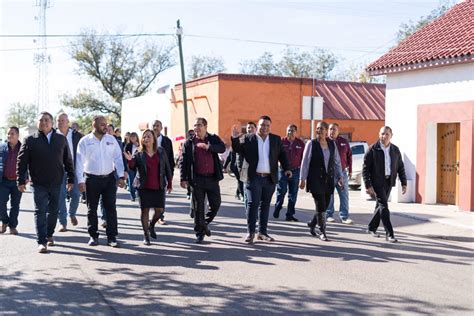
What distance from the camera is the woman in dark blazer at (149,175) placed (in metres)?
9.98

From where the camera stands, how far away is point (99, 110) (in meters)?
61.4

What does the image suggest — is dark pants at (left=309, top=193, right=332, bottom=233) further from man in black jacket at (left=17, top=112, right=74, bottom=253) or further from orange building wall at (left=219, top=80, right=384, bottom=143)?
orange building wall at (left=219, top=80, right=384, bottom=143)

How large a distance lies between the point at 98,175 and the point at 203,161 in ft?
5.21

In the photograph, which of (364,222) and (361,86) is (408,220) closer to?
(364,222)

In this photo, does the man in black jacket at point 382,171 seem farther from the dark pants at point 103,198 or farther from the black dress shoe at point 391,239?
the dark pants at point 103,198

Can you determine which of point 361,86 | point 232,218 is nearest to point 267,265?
point 232,218

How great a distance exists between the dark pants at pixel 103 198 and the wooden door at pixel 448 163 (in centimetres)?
898

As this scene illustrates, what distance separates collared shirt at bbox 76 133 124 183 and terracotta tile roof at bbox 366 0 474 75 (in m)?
8.42

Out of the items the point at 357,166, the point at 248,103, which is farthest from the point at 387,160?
the point at 248,103

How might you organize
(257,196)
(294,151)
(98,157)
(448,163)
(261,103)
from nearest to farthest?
(98,157), (257,196), (294,151), (448,163), (261,103)

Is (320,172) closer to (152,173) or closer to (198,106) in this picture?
(152,173)

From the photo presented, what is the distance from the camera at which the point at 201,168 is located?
9.89 metres

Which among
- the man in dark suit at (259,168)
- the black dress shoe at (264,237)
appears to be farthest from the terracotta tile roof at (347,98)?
the black dress shoe at (264,237)

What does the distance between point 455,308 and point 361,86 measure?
1244 inches
